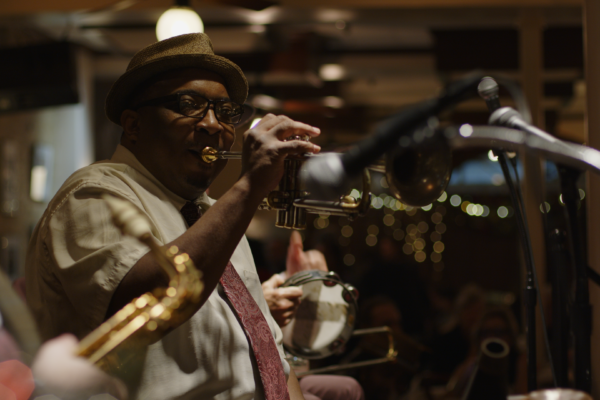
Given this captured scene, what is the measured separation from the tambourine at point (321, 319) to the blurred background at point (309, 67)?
4.78 feet

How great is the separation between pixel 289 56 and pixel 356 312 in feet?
14.4

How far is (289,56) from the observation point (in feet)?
20.3

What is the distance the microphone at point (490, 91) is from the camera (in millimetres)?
1318

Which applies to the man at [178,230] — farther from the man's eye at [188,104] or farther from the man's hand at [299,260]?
the man's hand at [299,260]

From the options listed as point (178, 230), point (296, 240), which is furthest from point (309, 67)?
point (178, 230)

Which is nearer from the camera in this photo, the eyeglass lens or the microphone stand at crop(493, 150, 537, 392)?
the microphone stand at crop(493, 150, 537, 392)

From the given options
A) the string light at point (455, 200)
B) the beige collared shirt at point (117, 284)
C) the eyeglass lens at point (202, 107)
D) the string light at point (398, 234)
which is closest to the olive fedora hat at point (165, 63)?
the eyeglass lens at point (202, 107)

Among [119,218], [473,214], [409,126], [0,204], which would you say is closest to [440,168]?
[409,126]

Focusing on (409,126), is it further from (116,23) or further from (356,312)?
(116,23)

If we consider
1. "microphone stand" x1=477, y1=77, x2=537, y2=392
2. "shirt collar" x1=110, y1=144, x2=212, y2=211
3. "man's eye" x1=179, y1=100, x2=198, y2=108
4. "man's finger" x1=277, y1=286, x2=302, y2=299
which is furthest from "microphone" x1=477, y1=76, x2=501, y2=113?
"man's finger" x1=277, y1=286, x2=302, y2=299

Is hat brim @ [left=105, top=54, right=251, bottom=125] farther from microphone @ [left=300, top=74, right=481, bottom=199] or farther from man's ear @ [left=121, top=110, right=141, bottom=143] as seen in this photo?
microphone @ [left=300, top=74, right=481, bottom=199]

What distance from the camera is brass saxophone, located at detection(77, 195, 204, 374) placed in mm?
1047

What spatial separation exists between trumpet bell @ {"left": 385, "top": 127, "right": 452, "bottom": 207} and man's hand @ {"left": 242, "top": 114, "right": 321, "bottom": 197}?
0.98ft

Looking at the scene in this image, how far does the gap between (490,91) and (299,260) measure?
51.6 inches
